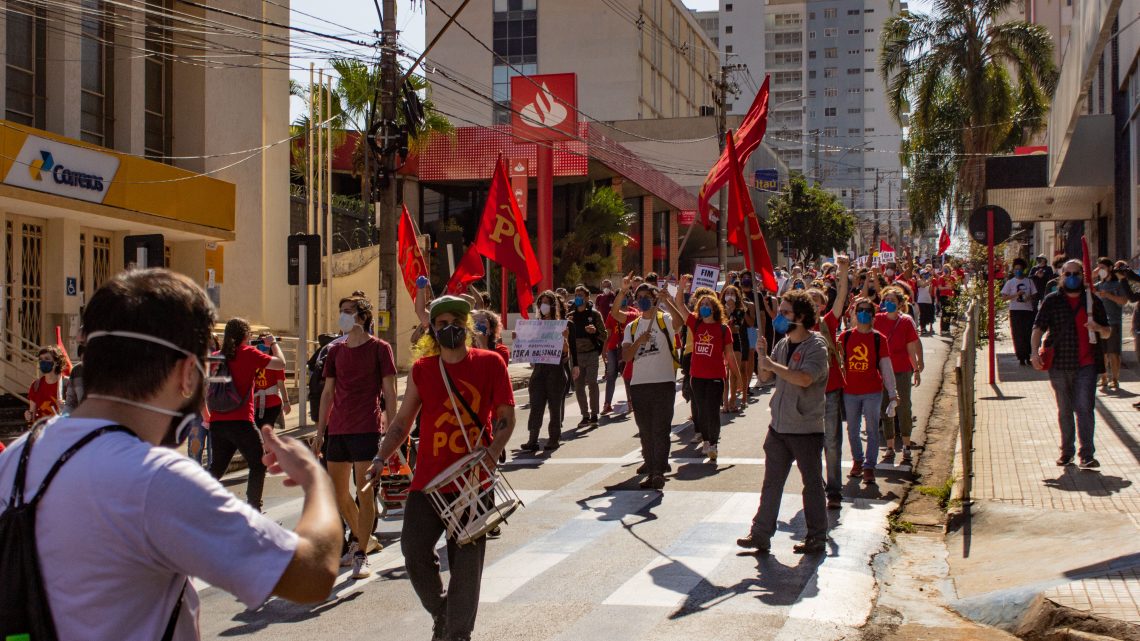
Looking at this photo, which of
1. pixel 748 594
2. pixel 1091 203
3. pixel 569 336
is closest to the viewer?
pixel 748 594

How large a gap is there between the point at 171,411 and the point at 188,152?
22.9 metres

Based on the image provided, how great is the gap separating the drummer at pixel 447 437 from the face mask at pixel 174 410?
9.58 feet

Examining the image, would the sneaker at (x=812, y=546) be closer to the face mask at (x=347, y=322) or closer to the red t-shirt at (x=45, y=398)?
the face mask at (x=347, y=322)

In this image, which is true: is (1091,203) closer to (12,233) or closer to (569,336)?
(569,336)

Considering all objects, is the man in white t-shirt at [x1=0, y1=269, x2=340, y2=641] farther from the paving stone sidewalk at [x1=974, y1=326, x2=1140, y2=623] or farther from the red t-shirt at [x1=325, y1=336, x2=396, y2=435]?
the red t-shirt at [x1=325, y1=336, x2=396, y2=435]

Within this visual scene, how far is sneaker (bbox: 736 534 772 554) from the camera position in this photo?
305 inches

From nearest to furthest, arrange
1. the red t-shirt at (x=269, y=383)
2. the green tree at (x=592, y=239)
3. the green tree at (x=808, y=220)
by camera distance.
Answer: the red t-shirt at (x=269, y=383), the green tree at (x=592, y=239), the green tree at (x=808, y=220)

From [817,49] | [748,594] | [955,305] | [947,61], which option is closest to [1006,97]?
[947,61]

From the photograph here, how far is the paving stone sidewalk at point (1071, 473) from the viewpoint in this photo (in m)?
6.18

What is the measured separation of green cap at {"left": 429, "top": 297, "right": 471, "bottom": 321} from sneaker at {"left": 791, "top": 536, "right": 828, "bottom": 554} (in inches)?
133

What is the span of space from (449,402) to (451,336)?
330mm

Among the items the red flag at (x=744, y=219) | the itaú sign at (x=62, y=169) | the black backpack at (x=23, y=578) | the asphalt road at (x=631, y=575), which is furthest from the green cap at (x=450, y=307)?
the itaú sign at (x=62, y=169)

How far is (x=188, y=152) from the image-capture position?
23703mm

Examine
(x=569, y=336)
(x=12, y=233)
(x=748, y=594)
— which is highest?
(x=12, y=233)
